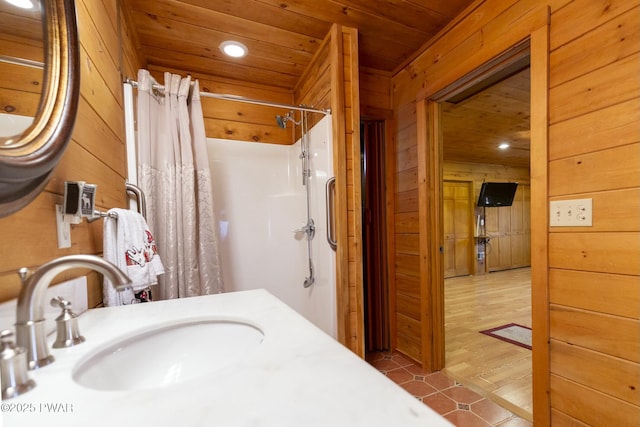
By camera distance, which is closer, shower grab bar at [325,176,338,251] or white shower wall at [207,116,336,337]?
shower grab bar at [325,176,338,251]

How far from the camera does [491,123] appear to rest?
3.17 m

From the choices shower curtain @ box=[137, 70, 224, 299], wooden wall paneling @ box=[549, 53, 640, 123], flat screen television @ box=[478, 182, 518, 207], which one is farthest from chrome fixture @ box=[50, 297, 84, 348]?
flat screen television @ box=[478, 182, 518, 207]

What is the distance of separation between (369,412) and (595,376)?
4.38ft

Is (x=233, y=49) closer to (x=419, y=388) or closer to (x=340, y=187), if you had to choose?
(x=340, y=187)

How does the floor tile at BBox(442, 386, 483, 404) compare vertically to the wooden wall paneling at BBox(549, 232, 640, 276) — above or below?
below

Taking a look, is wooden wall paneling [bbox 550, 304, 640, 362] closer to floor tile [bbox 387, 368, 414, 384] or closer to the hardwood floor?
the hardwood floor

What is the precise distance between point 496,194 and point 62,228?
6251 mm

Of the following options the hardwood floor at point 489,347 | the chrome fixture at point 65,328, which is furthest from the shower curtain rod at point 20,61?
the hardwood floor at point 489,347

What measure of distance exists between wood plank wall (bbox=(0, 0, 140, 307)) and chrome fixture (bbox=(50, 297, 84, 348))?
0.08 meters

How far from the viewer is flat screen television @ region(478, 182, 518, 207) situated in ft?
17.0

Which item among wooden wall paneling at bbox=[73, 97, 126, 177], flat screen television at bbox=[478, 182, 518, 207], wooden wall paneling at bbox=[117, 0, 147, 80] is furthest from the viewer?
flat screen television at bbox=[478, 182, 518, 207]

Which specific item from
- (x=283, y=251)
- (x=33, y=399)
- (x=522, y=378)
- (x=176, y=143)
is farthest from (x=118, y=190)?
(x=522, y=378)

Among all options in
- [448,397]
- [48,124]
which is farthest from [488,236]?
[48,124]

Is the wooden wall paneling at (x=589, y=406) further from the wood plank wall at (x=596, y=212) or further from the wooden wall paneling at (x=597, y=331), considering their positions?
the wooden wall paneling at (x=597, y=331)
